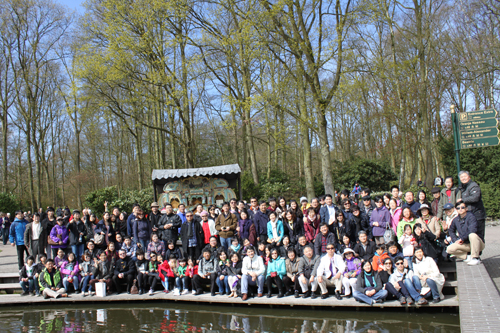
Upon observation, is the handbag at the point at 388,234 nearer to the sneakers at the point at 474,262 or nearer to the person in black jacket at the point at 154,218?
the sneakers at the point at 474,262

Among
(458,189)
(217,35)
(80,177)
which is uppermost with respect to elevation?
(217,35)

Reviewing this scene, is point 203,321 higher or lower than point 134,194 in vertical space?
lower

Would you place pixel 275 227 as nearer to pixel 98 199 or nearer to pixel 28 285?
pixel 28 285

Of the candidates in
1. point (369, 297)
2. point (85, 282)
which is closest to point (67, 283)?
point (85, 282)

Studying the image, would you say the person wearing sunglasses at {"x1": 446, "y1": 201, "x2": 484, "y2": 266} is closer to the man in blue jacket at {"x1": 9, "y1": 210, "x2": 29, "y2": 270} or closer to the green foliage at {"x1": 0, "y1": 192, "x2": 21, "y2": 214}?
the man in blue jacket at {"x1": 9, "y1": 210, "x2": 29, "y2": 270}

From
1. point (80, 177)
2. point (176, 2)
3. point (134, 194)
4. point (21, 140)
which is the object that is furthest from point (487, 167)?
point (21, 140)

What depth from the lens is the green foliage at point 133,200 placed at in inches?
725

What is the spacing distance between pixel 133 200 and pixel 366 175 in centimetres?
1273

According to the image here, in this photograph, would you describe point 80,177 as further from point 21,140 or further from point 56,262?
point 56,262

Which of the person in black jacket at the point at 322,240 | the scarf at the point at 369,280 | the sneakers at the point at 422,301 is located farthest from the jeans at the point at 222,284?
the sneakers at the point at 422,301

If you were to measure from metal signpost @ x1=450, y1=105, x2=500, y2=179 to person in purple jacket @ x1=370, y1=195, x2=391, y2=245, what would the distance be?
3.07 meters

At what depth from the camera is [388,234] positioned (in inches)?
318

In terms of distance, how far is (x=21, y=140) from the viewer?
103 feet

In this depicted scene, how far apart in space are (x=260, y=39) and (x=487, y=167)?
12445mm
